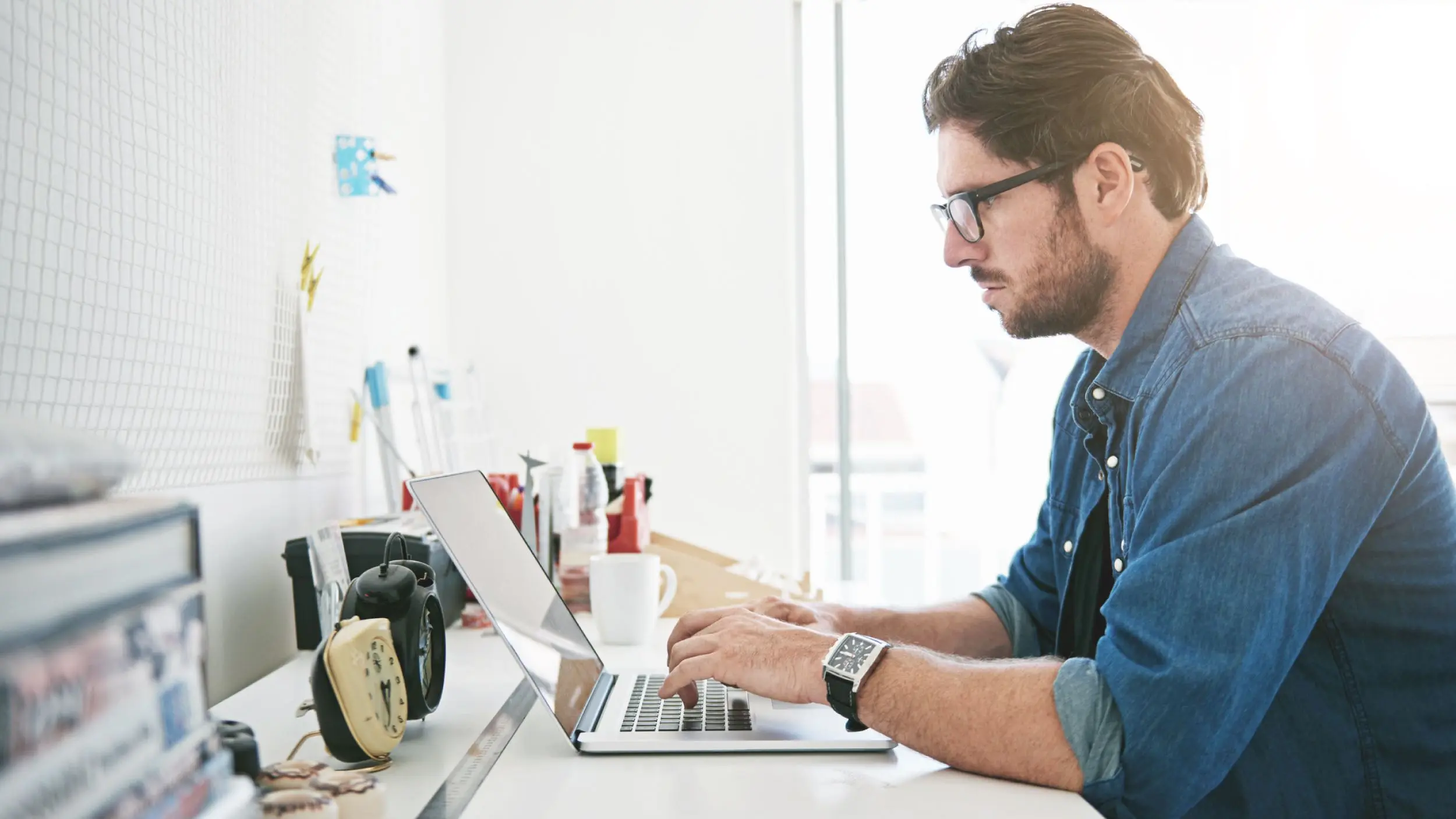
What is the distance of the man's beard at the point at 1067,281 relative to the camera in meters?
1.13

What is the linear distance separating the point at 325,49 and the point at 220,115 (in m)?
0.49

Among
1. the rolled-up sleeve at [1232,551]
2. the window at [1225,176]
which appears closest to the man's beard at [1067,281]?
the rolled-up sleeve at [1232,551]

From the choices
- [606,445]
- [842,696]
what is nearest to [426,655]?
[842,696]

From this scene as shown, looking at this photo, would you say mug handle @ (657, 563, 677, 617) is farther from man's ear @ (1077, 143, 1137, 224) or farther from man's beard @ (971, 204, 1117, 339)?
man's ear @ (1077, 143, 1137, 224)

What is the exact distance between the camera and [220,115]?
1229mm

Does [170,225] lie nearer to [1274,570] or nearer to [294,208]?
[294,208]

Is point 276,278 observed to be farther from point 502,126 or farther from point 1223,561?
point 502,126

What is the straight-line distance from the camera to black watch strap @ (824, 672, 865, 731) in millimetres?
855

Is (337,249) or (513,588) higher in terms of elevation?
(337,249)

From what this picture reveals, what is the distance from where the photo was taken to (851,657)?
0.88 meters

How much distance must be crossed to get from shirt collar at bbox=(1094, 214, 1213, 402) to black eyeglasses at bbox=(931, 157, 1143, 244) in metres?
0.12

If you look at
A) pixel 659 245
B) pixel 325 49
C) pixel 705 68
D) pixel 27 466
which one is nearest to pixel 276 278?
pixel 325 49

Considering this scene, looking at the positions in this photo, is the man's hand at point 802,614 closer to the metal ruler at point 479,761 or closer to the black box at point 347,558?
the metal ruler at point 479,761

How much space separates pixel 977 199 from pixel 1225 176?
2353mm
